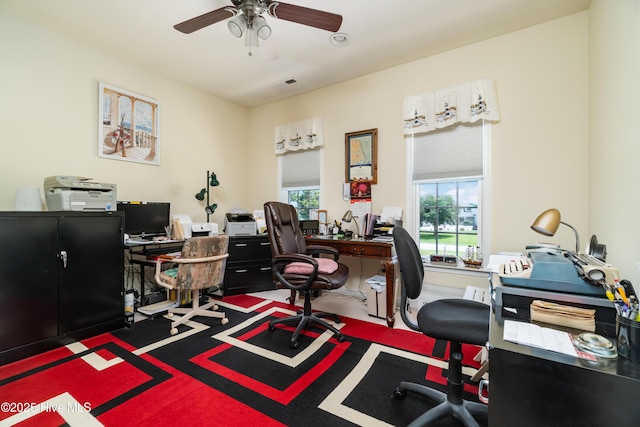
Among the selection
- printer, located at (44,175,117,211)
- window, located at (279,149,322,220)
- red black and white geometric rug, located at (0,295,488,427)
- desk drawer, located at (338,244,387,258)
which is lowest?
red black and white geometric rug, located at (0,295,488,427)

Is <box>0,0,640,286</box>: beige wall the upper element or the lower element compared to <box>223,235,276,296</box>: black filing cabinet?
upper

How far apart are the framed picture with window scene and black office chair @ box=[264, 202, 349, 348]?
3.72 feet

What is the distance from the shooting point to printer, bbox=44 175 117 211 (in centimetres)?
233

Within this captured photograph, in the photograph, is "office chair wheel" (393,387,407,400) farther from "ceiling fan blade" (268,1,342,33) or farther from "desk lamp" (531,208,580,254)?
"ceiling fan blade" (268,1,342,33)

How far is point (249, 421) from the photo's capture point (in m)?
1.44

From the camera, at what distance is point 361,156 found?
3506mm

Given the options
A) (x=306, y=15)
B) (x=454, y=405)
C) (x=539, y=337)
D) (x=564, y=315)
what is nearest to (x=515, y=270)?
(x=564, y=315)

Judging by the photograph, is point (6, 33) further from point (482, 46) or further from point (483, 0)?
point (482, 46)

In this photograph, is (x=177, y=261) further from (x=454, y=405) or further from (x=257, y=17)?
(x=454, y=405)

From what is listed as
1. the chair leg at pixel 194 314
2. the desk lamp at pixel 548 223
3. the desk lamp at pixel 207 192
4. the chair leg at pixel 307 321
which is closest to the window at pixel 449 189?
the chair leg at pixel 307 321

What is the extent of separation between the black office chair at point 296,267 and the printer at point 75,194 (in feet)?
5.05

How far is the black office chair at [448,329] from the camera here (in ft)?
4.30

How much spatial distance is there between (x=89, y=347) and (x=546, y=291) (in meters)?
3.08

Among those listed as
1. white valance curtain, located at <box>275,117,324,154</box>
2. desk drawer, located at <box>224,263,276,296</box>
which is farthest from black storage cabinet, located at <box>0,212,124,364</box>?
white valance curtain, located at <box>275,117,324,154</box>
